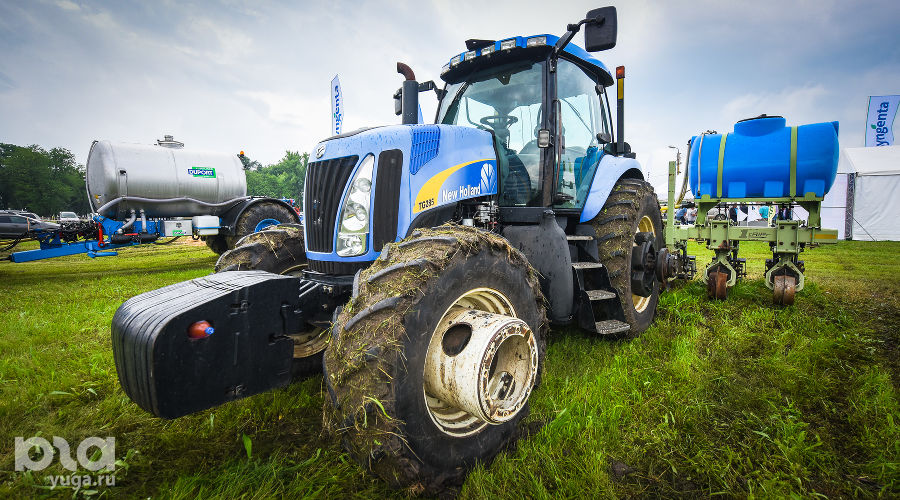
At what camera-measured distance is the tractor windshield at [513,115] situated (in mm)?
3328

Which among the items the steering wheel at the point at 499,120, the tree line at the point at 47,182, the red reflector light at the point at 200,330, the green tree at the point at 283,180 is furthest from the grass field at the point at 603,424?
the green tree at the point at 283,180

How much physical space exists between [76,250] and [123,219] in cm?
100

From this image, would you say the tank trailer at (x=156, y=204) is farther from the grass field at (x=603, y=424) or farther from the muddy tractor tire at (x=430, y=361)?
the muddy tractor tire at (x=430, y=361)

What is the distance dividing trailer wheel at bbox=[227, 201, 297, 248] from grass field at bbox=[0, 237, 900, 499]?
510cm

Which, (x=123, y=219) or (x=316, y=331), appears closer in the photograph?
(x=316, y=331)

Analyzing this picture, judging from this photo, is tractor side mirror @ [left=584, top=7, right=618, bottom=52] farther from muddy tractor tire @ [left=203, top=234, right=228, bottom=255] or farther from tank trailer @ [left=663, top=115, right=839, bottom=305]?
muddy tractor tire @ [left=203, top=234, right=228, bottom=255]

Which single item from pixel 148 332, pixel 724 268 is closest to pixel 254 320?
pixel 148 332

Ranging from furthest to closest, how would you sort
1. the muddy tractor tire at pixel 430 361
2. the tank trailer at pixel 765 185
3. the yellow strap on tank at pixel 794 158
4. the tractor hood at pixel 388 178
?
the yellow strap on tank at pixel 794 158 < the tank trailer at pixel 765 185 < the tractor hood at pixel 388 178 < the muddy tractor tire at pixel 430 361

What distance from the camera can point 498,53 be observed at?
10.7 ft

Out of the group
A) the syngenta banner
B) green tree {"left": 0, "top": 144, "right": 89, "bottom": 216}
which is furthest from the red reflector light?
green tree {"left": 0, "top": 144, "right": 89, "bottom": 216}

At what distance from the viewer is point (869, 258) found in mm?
9484

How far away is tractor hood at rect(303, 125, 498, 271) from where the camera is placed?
7.82 feet

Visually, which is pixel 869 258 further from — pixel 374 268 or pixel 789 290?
pixel 374 268

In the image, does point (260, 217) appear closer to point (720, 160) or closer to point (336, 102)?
point (336, 102)
